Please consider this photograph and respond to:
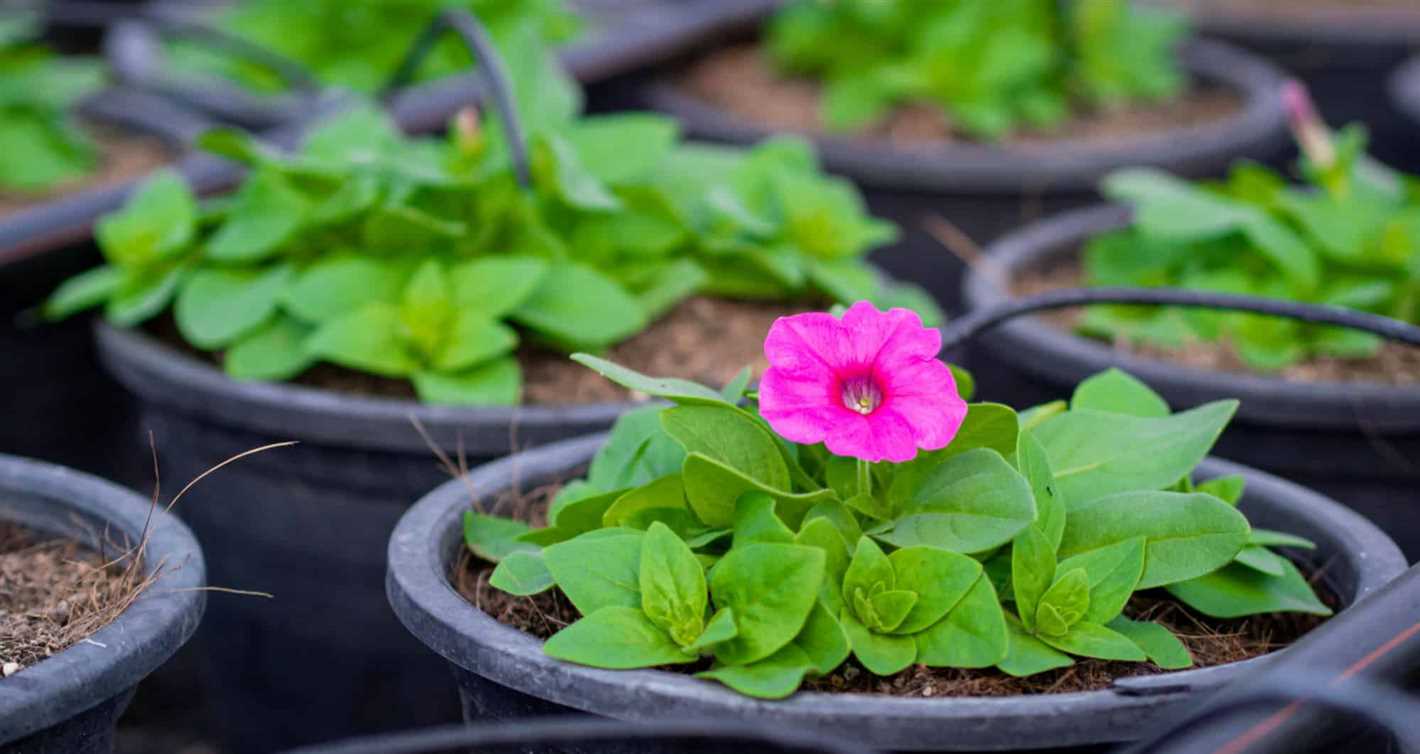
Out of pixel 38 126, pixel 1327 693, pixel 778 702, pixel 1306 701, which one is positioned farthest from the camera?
pixel 38 126

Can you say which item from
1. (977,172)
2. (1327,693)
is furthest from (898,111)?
(1327,693)

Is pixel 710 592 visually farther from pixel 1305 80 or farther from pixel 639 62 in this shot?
pixel 1305 80

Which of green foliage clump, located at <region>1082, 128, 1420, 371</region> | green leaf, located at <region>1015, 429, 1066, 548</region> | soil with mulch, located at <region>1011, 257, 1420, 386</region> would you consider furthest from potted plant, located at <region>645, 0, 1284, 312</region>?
green leaf, located at <region>1015, 429, 1066, 548</region>

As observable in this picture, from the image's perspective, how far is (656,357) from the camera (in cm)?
192

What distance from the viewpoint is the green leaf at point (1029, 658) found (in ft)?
3.64

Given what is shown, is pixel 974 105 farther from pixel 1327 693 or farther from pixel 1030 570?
pixel 1327 693

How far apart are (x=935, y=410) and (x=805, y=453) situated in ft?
0.65

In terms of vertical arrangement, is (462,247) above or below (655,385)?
below

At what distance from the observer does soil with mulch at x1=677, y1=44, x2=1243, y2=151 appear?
2.94 m

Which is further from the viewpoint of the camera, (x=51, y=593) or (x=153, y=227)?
(x=153, y=227)

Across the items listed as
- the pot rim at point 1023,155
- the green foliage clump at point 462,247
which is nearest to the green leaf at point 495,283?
the green foliage clump at point 462,247

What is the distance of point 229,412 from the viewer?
1.71 m

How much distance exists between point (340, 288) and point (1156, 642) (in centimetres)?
103

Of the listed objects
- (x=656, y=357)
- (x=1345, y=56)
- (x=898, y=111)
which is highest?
(x=656, y=357)
